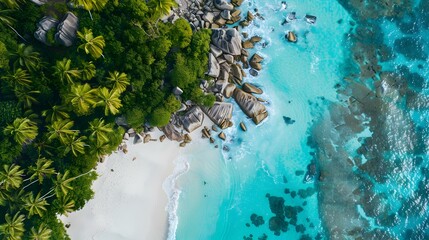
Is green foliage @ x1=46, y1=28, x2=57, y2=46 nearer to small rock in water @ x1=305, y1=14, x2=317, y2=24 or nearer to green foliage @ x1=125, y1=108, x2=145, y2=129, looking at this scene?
green foliage @ x1=125, y1=108, x2=145, y2=129

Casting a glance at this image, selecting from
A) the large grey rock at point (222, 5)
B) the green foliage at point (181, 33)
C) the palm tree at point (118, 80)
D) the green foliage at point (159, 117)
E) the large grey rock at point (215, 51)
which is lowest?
the green foliage at point (159, 117)

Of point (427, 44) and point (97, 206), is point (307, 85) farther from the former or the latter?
point (97, 206)

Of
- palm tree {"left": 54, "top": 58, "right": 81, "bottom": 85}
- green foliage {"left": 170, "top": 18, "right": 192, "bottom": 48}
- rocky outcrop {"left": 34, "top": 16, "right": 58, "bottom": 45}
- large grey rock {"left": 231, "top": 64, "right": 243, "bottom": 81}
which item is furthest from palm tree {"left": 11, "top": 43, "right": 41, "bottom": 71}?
large grey rock {"left": 231, "top": 64, "right": 243, "bottom": 81}

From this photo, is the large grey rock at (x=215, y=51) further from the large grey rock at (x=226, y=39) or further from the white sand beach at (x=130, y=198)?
the white sand beach at (x=130, y=198)

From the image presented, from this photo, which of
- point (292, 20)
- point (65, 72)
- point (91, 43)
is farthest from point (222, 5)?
point (65, 72)

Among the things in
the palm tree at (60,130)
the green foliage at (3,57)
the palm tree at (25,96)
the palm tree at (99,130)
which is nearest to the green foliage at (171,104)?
the palm tree at (99,130)

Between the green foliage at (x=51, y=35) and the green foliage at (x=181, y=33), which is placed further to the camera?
the green foliage at (x=181, y=33)

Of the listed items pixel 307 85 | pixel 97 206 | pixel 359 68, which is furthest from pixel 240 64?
pixel 97 206
